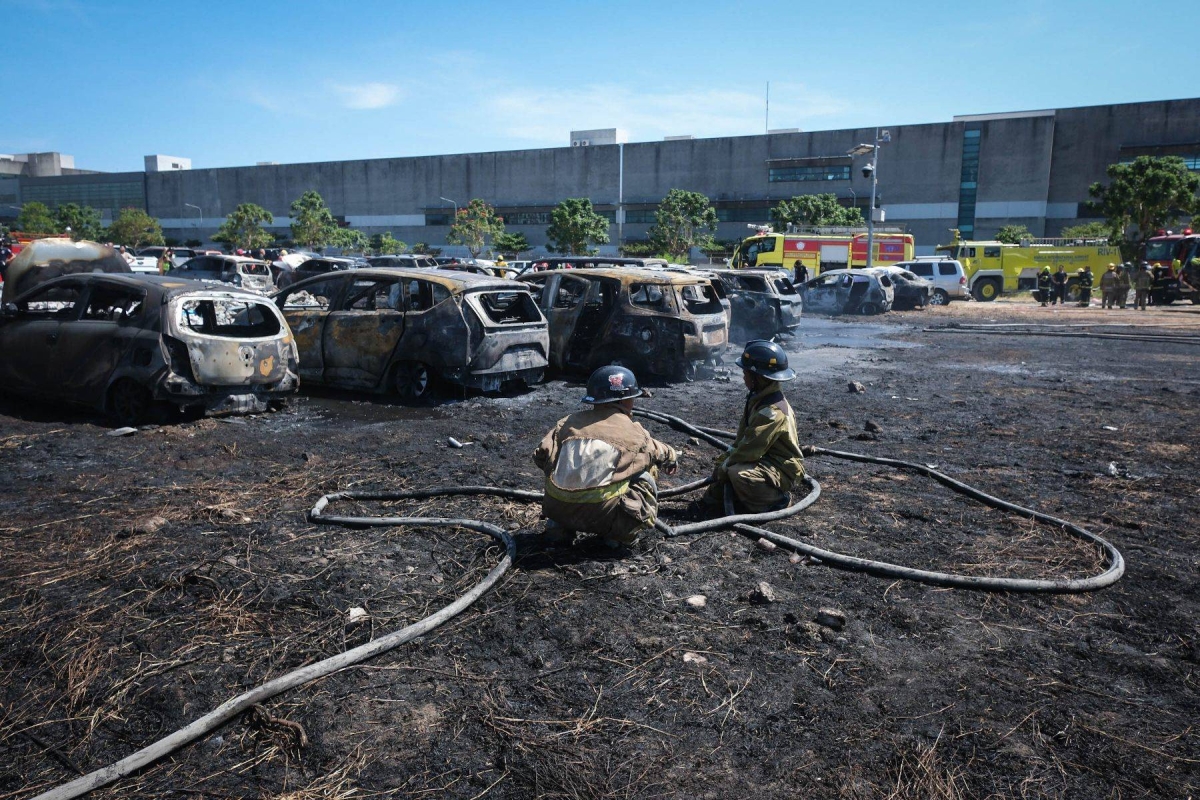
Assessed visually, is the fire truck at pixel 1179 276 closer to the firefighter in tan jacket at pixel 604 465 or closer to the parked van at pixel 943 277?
Answer: the parked van at pixel 943 277

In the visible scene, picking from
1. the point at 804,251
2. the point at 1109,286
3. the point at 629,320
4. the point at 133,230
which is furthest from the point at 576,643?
the point at 133,230

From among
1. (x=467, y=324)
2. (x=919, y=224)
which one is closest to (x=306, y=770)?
(x=467, y=324)

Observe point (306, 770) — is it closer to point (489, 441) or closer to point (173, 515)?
point (173, 515)

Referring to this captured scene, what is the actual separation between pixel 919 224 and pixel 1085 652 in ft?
221

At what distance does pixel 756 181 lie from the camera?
2702 inches

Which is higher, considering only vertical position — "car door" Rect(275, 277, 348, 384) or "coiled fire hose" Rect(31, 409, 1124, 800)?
"car door" Rect(275, 277, 348, 384)

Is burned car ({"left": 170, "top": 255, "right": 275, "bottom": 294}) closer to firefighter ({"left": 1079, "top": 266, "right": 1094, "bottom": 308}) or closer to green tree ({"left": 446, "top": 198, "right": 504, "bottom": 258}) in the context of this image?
firefighter ({"left": 1079, "top": 266, "right": 1094, "bottom": 308})

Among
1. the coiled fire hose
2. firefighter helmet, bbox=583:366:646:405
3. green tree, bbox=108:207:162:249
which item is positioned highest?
green tree, bbox=108:207:162:249

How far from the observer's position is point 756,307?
17.3 meters

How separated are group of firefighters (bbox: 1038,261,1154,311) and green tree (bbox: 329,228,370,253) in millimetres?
52612

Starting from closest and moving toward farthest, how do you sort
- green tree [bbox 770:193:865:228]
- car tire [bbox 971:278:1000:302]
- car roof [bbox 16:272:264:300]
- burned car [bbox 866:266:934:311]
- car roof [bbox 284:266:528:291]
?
car roof [bbox 16:272:264:300]
car roof [bbox 284:266:528:291]
burned car [bbox 866:266:934:311]
car tire [bbox 971:278:1000:302]
green tree [bbox 770:193:865:228]

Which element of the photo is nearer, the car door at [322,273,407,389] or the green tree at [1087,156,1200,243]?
the car door at [322,273,407,389]

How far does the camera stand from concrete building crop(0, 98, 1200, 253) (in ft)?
201

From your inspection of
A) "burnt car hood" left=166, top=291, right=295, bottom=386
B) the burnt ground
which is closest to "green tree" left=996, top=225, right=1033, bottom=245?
the burnt ground
